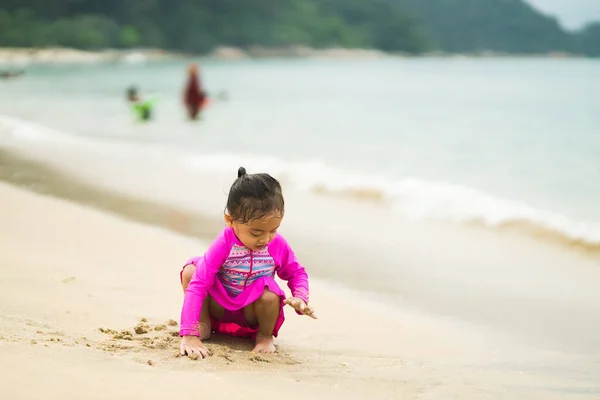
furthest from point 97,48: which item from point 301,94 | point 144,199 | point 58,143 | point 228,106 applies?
point 144,199

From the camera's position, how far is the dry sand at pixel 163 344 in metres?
2.12

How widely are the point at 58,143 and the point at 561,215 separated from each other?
26.3 ft

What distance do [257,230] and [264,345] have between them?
52 centimetres

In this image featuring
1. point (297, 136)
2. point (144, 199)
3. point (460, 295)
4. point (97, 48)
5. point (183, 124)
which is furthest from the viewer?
point (97, 48)

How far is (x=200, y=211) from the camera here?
6.57 meters

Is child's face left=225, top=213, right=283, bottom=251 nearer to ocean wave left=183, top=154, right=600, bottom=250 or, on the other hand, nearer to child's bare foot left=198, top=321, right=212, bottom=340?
child's bare foot left=198, top=321, right=212, bottom=340

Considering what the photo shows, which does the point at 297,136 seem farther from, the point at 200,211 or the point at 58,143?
the point at 200,211

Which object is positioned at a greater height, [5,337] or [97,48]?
[97,48]

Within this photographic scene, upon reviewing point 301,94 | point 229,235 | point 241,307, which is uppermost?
point 301,94

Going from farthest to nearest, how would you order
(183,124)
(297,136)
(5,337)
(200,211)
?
(183,124) → (297,136) → (200,211) → (5,337)

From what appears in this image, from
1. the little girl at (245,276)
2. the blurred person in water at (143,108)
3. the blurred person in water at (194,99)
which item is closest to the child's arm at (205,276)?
the little girl at (245,276)

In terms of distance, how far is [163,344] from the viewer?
2.81 m

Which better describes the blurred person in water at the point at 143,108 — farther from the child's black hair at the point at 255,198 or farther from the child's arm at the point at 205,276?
the child's black hair at the point at 255,198

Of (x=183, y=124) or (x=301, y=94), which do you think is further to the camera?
(x=301, y=94)
